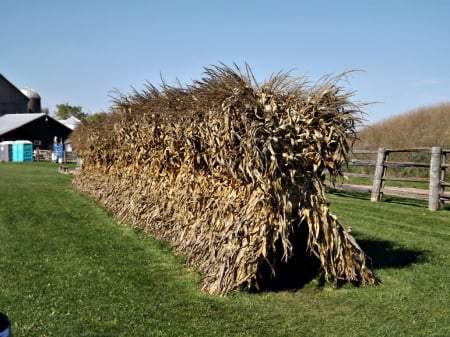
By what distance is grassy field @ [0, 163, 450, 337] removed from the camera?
572cm

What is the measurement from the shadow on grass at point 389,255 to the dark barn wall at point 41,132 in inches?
2253

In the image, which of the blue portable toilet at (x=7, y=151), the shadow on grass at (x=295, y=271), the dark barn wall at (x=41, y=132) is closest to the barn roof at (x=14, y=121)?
the dark barn wall at (x=41, y=132)

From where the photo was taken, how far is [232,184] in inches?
292

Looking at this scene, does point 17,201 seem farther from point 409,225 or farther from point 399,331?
point 399,331

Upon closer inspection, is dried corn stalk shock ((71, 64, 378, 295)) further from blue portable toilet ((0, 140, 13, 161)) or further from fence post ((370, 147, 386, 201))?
blue portable toilet ((0, 140, 13, 161))

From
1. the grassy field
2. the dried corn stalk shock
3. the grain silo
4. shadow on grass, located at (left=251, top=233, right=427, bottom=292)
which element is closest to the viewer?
the grassy field

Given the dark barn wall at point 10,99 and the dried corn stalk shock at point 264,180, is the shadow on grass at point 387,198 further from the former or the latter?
the dark barn wall at point 10,99

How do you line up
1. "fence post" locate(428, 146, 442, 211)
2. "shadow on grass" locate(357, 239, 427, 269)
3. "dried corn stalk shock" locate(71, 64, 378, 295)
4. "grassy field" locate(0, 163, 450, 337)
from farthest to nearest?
1. "fence post" locate(428, 146, 442, 211)
2. "shadow on grass" locate(357, 239, 427, 269)
3. "dried corn stalk shock" locate(71, 64, 378, 295)
4. "grassy field" locate(0, 163, 450, 337)

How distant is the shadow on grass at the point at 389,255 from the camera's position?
8430mm

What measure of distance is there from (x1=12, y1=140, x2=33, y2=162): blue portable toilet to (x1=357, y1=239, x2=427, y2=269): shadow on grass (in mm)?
48078

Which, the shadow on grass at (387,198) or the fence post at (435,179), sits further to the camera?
the shadow on grass at (387,198)

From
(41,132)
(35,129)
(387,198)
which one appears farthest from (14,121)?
(387,198)

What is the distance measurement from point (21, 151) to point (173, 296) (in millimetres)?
50178

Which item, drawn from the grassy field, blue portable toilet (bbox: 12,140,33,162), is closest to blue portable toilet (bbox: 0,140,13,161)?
blue portable toilet (bbox: 12,140,33,162)
